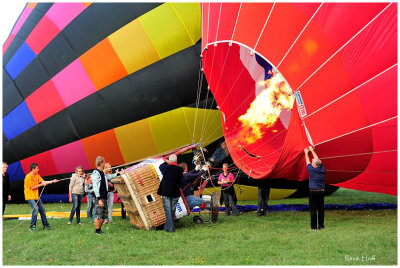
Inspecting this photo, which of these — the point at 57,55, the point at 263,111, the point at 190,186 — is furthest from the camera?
the point at 57,55

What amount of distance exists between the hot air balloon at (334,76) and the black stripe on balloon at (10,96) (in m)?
5.30

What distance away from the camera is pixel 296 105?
5.50m

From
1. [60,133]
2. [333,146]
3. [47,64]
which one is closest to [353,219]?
[333,146]

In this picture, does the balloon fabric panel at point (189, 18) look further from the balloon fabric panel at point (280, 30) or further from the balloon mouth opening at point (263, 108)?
the balloon fabric panel at point (280, 30)

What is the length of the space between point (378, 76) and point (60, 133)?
660cm

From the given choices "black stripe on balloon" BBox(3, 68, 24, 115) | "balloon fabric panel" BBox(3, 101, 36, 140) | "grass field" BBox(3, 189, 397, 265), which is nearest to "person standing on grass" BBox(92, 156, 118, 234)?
"grass field" BBox(3, 189, 397, 265)

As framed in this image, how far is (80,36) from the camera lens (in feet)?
28.4

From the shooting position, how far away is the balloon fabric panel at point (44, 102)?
28.7 feet

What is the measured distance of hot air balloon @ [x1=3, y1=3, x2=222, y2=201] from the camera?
8242 mm

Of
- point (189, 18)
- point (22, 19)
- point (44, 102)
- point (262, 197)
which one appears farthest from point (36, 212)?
point (22, 19)

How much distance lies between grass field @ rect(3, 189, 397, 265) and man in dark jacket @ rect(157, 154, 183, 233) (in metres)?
0.22

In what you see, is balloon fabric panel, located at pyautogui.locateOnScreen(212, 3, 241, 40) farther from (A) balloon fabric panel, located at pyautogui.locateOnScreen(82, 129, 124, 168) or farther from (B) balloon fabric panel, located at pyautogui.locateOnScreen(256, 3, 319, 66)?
(A) balloon fabric panel, located at pyautogui.locateOnScreen(82, 129, 124, 168)

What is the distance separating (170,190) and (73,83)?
407cm

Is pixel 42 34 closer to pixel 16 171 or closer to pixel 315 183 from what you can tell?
pixel 16 171
